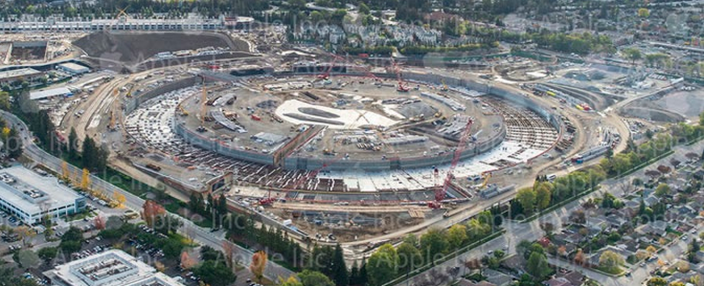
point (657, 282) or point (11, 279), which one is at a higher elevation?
point (11, 279)

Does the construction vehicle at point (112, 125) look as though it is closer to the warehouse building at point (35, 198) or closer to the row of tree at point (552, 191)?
the warehouse building at point (35, 198)

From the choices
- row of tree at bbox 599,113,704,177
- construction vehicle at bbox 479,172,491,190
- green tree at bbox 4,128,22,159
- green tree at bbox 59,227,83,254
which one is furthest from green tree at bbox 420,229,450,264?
green tree at bbox 4,128,22,159

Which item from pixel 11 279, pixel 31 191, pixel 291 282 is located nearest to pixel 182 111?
pixel 31 191

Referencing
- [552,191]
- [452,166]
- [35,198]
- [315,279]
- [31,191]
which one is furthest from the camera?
[452,166]

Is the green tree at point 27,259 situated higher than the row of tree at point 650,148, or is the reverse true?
the row of tree at point 650,148

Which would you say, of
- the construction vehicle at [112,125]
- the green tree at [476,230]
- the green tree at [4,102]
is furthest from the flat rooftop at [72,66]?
the green tree at [476,230]

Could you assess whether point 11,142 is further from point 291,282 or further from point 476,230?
point 476,230

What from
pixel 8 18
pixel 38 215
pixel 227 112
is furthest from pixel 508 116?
pixel 8 18
